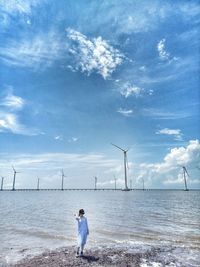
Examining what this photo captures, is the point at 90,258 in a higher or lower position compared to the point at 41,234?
lower

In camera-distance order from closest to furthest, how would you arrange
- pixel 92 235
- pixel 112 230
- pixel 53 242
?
pixel 53 242 → pixel 92 235 → pixel 112 230

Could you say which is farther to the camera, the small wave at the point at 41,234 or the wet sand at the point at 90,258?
the small wave at the point at 41,234

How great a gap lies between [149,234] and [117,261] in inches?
506

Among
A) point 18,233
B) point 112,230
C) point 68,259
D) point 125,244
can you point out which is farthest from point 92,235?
point 68,259

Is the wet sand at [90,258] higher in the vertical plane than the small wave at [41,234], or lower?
lower

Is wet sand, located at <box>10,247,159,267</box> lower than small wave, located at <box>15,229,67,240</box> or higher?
lower

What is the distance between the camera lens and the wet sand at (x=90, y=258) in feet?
51.3

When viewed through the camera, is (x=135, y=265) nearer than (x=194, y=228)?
Yes

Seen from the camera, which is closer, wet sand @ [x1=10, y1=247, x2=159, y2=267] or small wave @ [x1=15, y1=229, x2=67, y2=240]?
wet sand @ [x1=10, y1=247, x2=159, y2=267]

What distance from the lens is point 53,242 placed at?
78.6 feet

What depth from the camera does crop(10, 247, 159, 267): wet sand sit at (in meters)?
15.6

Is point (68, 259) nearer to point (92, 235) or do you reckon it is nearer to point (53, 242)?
point (53, 242)

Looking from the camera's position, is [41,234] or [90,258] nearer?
[90,258]

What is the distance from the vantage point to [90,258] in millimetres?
16719
